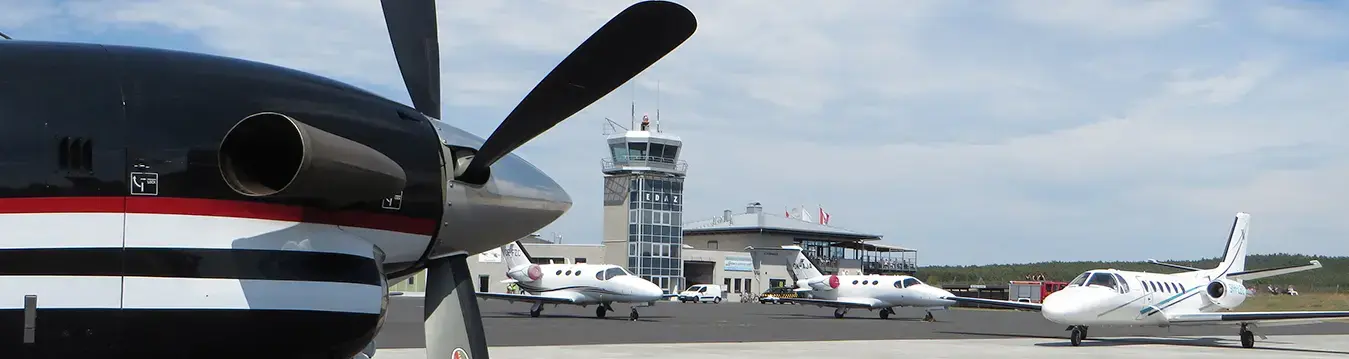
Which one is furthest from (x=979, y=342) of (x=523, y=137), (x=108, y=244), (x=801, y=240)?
(x=801, y=240)

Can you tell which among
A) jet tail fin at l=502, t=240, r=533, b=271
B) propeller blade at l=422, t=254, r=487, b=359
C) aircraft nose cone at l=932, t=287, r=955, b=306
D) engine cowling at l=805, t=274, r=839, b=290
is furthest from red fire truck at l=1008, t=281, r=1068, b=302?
propeller blade at l=422, t=254, r=487, b=359

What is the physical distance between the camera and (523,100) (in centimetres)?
621

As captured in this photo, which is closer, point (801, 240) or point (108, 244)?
point (108, 244)

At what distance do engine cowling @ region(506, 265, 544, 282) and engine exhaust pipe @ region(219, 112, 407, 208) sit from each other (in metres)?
38.8

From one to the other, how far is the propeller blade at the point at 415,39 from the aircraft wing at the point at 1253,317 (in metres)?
21.9

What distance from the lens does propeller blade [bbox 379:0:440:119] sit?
7.66 meters

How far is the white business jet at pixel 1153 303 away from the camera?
84.4 feet

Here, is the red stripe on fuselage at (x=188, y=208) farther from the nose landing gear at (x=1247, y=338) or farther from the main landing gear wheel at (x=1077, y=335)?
the nose landing gear at (x=1247, y=338)

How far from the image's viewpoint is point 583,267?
44.0 meters

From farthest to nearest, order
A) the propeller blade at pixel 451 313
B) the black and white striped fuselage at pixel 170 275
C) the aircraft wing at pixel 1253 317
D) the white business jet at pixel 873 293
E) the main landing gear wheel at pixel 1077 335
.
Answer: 1. the white business jet at pixel 873 293
2. the main landing gear wheel at pixel 1077 335
3. the aircraft wing at pixel 1253 317
4. the propeller blade at pixel 451 313
5. the black and white striped fuselage at pixel 170 275

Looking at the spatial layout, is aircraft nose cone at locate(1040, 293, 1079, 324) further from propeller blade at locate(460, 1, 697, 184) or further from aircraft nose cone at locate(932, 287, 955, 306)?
propeller blade at locate(460, 1, 697, 184)

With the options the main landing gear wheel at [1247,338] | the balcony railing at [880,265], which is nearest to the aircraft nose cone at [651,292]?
the main landing gear wheel at [1247,338]

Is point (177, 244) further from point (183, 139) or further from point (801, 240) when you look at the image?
point (801, 240)

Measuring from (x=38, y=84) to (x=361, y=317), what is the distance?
181 centimetres
